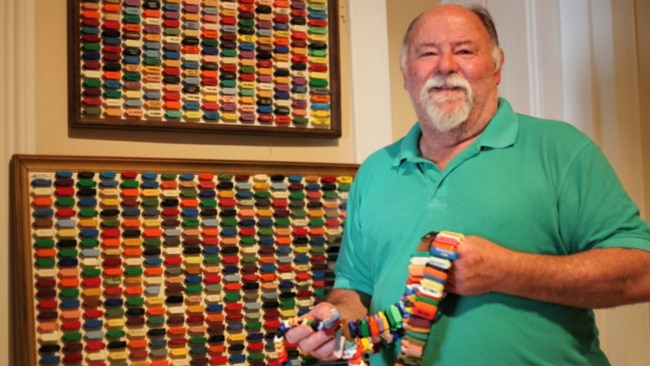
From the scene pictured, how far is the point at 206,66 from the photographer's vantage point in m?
1.75

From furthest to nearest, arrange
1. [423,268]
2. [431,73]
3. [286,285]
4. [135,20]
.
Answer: [286,285], [135,20], [431,73], [423,268]

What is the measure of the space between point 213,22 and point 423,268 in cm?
77

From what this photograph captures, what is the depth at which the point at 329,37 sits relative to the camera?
190 cm

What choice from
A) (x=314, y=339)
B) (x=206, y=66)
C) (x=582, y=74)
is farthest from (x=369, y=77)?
(x=314, y=339)

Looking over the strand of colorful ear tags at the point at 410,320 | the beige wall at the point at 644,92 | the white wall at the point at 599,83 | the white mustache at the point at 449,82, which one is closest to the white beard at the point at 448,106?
the white mustache at the point at 449,82

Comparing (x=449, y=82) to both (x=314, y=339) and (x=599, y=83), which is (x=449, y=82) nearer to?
(x=314, y=339)

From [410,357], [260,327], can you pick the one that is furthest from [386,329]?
[260,327]

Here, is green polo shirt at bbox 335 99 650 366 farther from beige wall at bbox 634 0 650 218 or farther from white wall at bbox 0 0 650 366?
beige wall at bbox 634 0 650 218

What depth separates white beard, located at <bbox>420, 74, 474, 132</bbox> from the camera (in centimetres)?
152

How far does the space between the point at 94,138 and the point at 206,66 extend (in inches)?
11.0

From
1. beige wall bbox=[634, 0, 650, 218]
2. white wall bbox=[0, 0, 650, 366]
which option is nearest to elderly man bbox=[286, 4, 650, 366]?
white wall bbox=[0, 0, 650, 366]

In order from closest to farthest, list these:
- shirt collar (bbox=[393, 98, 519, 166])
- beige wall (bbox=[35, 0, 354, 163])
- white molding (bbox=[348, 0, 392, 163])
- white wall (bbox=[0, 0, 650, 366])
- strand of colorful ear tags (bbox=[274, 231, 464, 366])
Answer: strand of colorful ear tags (bbox=[274, 231, 464, 366]) → shirt collar (bbox=[393, 98, 519, 166]) → beige wall (bbox=[35, 0, 354, 163]) → white molding (bbox=[348, 0, 392, 163]) → white wall (bbox=[0, 0, 650, 366])

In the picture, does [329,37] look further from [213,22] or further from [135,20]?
[135,20]

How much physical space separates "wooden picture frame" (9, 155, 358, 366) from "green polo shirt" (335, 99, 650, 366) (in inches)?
11.0
